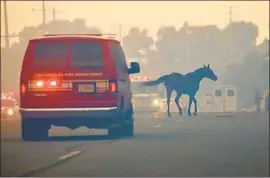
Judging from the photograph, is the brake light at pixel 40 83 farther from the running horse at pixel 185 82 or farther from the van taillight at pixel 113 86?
the running horse at pixel 185 82

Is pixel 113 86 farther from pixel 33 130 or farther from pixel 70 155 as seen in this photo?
pixel 70 155

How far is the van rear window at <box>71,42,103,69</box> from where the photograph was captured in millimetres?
21109

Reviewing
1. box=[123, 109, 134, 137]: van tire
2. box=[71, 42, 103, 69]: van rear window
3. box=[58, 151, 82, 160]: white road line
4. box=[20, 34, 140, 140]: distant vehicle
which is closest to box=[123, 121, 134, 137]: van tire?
box=[123, 109, 134, 137]: van tire

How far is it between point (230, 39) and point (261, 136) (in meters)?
8.68

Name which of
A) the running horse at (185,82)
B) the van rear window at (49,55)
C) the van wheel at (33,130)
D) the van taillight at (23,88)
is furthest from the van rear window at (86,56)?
the running horse at (185,82)

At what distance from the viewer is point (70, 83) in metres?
21.1

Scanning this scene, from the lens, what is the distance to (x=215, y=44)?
3088cm

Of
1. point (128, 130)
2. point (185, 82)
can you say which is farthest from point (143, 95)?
point (128, 130)

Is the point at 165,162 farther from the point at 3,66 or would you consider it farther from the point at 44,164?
the point at 3,66

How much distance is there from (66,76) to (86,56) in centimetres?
78

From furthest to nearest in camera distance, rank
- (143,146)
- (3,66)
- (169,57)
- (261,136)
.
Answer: (3,66), (169,57), (261,136), (143,146)

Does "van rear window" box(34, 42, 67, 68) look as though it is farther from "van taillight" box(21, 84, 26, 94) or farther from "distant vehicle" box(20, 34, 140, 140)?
"van taillight" box(21, 84, 26, 94)

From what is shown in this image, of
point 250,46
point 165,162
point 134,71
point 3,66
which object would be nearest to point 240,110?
point 250,46

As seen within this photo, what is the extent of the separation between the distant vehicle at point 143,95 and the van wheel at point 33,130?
2.87 metres
